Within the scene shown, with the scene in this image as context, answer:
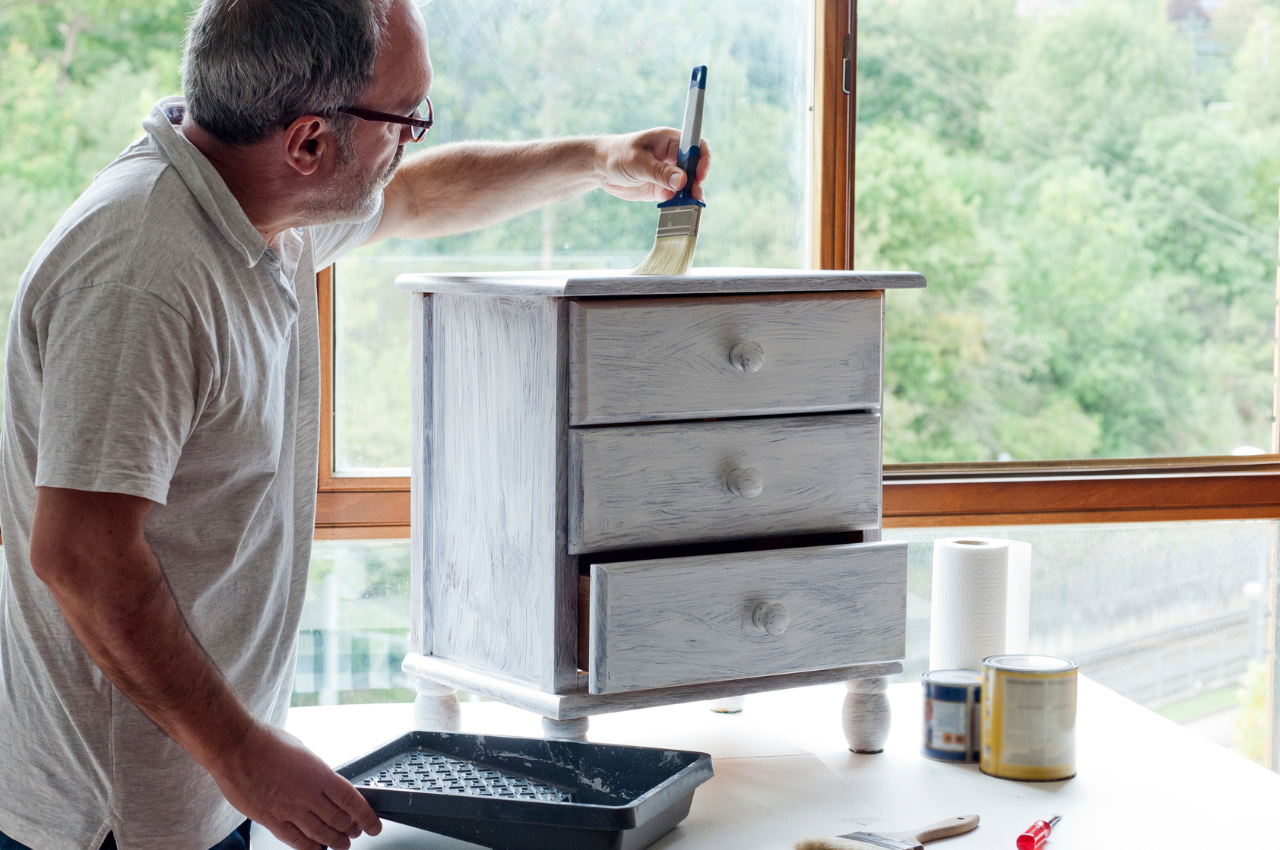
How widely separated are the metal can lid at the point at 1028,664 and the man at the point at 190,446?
61cm

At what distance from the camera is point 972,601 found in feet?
4.42

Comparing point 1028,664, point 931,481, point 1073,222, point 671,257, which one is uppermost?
point 1073,222

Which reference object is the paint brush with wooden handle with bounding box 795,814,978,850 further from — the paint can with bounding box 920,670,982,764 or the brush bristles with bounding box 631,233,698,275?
the brush bristles with bounding box 631,233,698,275

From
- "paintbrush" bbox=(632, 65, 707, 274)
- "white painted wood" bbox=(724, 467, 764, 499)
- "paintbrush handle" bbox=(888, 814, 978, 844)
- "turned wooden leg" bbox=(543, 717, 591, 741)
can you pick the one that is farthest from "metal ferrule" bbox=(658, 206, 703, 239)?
"paintbrush handle" bbox=(888, 814, 978, 844)

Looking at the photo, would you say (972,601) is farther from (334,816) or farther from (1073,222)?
(334,816)

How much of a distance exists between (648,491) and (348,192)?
0.36 metres

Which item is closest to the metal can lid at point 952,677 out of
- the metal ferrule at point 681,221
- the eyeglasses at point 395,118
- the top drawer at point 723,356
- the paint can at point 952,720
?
the paint can at point 952,720

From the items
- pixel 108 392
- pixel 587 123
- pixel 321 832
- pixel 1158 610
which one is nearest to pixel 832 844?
pixel 321 832

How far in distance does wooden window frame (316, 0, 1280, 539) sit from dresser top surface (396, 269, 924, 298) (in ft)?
1.26

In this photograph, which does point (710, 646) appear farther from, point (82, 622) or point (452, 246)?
point (452, 246)

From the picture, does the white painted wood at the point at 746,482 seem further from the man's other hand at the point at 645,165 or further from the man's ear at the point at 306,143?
the man's ear at the point at 306,143

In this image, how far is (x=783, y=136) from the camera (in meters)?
1.57

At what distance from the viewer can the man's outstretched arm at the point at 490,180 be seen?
129 cm

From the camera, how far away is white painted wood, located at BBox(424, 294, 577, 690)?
1057 millimetres
